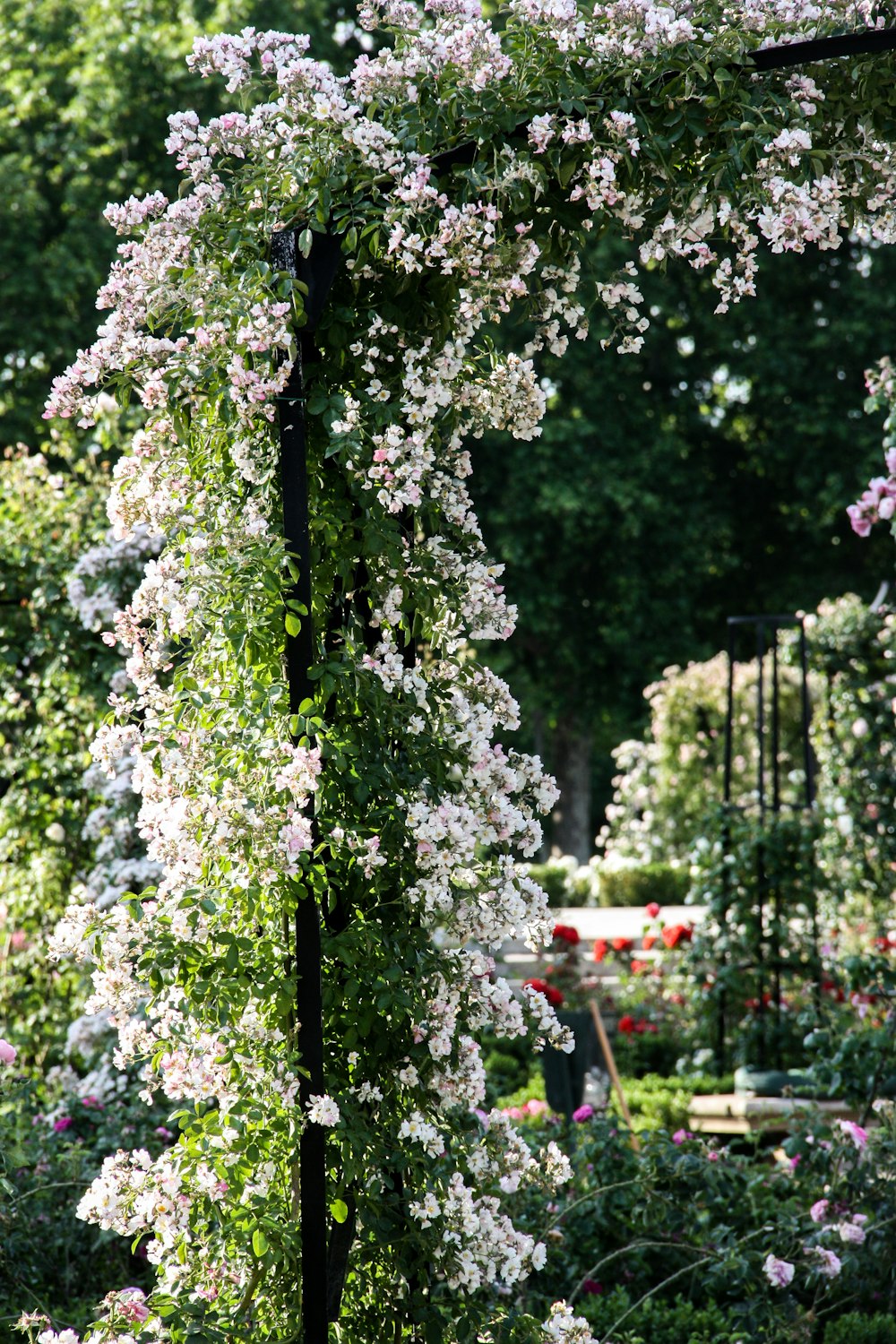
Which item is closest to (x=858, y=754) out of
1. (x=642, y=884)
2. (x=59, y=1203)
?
(x=59, y=1203)

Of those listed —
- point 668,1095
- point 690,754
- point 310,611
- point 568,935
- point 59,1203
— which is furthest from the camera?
point 690,754

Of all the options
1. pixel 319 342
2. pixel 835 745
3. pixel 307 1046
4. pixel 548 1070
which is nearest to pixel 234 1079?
pixel 307 1046

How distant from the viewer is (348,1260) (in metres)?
2.14

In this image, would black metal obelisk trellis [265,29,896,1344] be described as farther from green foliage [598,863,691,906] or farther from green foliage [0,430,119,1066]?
green foliage [598,863,691,906]

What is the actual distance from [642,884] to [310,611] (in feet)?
35.7

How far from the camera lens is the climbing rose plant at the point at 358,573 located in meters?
1.98

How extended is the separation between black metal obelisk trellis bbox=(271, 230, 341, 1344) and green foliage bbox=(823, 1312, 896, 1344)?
1376 mm

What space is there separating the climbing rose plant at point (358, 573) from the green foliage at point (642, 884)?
10.4 meters

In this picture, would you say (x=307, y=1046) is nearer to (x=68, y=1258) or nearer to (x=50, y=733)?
(x=68, y=1258)

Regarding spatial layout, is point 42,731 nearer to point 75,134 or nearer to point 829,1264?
point 829,1264

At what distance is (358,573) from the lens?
2195 mm

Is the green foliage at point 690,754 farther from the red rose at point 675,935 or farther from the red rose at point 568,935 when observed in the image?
the red rose at point 568,935

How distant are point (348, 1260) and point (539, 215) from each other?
1753mm

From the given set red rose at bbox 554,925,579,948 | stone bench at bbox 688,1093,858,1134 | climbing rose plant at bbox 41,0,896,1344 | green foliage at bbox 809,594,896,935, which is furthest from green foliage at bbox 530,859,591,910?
climbing rose plant at bbox 41,0,896,1344
